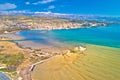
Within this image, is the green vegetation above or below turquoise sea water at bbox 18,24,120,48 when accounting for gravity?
above

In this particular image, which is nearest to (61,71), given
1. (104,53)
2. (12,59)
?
A: (12,59)

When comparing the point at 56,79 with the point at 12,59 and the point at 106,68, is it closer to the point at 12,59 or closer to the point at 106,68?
the point at 106,68

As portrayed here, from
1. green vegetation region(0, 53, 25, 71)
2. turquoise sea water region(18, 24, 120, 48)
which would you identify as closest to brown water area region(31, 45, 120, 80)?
green vegetation region(0, 53, 25, 71)

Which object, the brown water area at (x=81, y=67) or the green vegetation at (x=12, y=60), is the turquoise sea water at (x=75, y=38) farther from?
the green vegetation at (x=12, y=60)

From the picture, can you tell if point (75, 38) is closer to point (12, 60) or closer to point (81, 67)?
point (12, 60)

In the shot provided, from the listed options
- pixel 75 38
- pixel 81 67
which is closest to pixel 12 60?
pixel 81 67

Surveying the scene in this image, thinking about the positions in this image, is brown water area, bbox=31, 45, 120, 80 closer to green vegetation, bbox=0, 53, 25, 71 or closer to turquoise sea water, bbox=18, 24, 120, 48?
green vegetation, bbox=0, 53, 25, 71

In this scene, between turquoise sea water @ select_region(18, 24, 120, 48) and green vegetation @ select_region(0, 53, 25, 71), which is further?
turquoise sea water @ select_region(18, 24, 120, 48)

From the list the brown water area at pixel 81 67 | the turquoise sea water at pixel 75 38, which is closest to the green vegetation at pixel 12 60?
the brown water area at pixel 81 67
